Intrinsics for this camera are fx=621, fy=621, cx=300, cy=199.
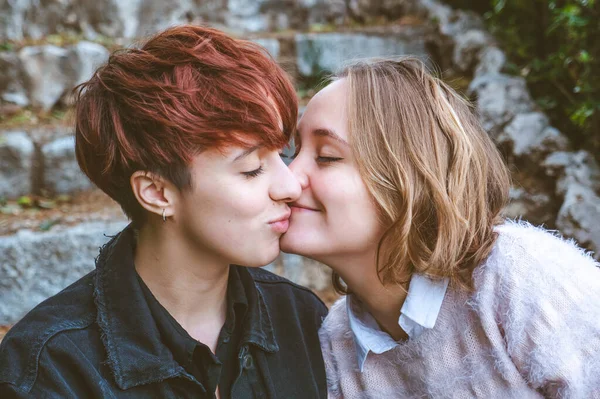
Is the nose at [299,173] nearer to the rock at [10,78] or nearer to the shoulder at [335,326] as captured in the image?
the shoulder at [335,326]

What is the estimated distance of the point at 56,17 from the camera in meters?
5.39

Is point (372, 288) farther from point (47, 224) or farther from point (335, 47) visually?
point (335, 47)

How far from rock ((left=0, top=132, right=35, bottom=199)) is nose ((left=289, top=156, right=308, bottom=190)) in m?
2.72

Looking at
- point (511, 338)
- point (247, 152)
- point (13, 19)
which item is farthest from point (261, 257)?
point (13, 19)

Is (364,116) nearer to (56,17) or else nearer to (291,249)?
(291,249)

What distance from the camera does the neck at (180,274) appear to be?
6.65 feet

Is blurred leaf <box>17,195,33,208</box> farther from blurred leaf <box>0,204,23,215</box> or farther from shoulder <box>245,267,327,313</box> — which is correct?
→ shoulder <box>245,267,327,313</box>

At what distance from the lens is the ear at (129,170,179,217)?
6.44 ft

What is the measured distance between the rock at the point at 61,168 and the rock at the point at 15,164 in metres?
0.11

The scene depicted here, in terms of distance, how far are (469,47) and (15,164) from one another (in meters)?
3.40

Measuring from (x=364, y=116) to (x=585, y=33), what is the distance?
204 cm

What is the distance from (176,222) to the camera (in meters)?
2.01

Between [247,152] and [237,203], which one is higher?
[247,152]

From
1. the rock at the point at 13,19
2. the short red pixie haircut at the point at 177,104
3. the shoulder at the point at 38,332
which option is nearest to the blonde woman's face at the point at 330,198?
the short red pixie haircut at the point at 177,104
